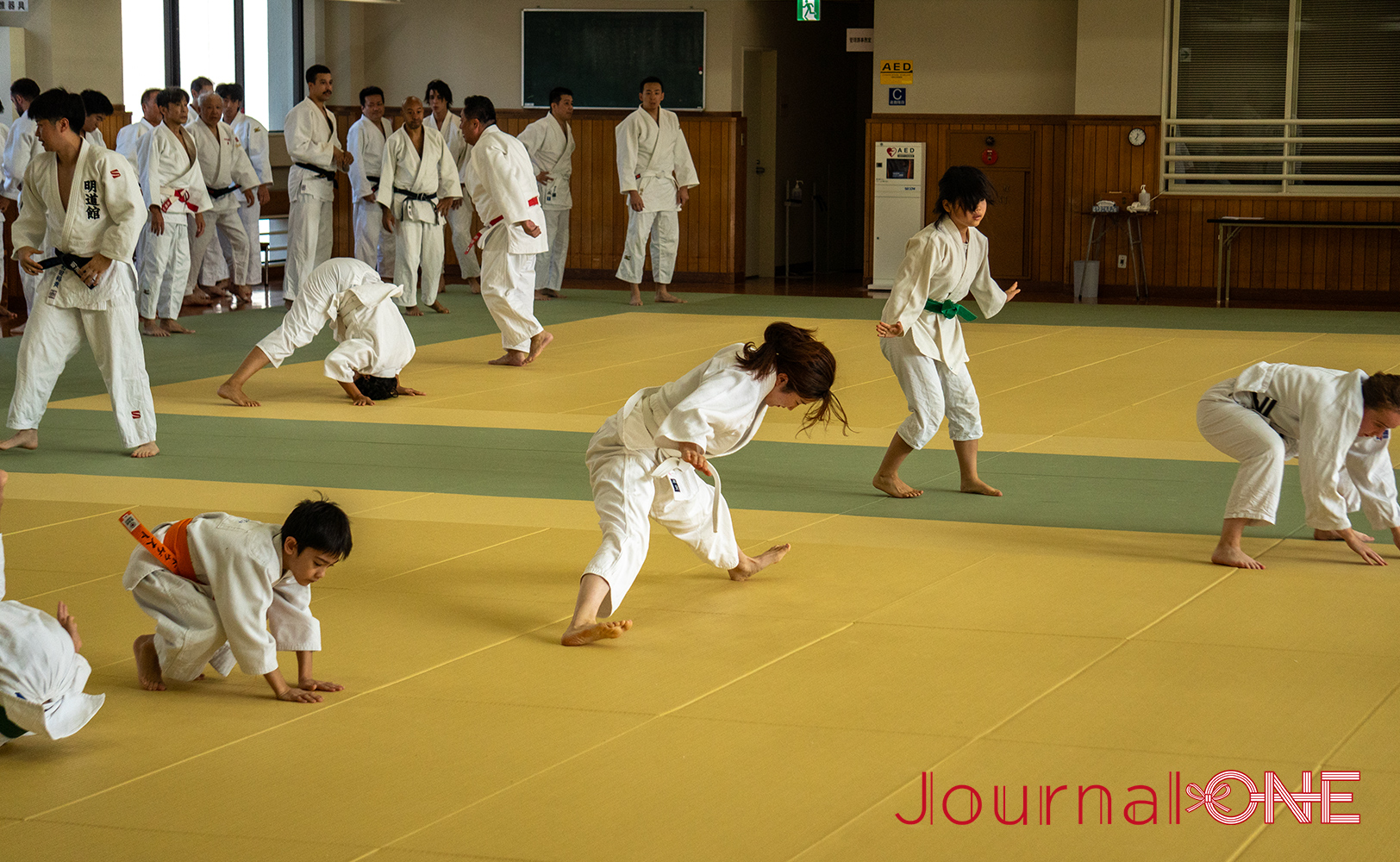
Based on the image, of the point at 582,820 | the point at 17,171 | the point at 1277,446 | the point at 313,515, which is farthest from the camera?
the point at 17,171

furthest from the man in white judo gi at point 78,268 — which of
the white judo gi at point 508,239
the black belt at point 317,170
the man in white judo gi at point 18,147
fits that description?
the black belt at point 317,170

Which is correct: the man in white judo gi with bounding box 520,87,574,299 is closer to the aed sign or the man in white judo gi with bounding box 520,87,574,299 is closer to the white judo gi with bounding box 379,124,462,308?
the white judo gi with bounding box 379,124,462,308

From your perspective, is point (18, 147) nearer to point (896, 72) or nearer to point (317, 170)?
point (317, 170)

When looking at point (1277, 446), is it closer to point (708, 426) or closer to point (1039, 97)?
point (708, 426)

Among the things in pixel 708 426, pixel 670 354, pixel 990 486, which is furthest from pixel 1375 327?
pixel 708 426

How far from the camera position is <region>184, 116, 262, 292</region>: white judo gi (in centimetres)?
1124

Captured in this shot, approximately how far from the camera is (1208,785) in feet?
8.66

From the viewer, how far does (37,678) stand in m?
2.73

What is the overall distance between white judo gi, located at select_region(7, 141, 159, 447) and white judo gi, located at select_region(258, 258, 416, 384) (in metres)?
1.09

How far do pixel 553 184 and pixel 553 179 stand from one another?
4 cm

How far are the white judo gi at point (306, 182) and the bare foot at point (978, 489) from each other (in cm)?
721

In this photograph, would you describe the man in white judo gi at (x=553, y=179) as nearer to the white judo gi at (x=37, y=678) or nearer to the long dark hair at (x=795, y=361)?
the long dark hair at (x=795, y=361)

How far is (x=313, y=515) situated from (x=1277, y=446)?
267 cm

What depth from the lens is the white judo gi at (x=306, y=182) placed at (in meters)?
11.2
